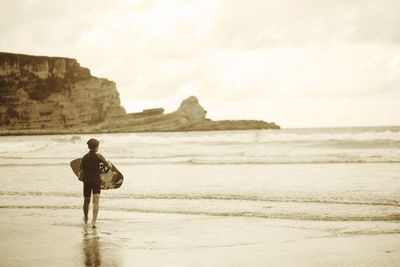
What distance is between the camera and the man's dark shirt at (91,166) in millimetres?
8938

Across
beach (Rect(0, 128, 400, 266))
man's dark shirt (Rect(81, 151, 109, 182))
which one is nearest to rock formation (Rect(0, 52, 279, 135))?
beach (Rect(0, 128, 400, 266))

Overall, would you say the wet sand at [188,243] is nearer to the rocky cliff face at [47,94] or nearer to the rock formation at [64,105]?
the rock formation at [64,105]

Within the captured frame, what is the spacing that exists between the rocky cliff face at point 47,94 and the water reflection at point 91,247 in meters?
125

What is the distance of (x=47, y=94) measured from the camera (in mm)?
130250

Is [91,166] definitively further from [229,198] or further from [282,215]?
[229,198]

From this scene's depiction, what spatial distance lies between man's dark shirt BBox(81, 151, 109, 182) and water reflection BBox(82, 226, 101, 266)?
93cm

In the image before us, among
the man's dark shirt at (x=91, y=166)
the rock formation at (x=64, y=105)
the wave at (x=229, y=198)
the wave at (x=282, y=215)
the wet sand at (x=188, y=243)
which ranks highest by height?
the rock formation at (x=64, y=105)

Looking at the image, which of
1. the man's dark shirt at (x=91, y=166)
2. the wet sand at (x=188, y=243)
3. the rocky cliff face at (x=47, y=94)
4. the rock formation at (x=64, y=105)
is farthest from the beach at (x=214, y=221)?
the rocky cliff face at (x=47, y=94)

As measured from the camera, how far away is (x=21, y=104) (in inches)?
5089

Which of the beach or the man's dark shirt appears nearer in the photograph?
the beach

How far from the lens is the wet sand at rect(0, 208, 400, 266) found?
245 inches

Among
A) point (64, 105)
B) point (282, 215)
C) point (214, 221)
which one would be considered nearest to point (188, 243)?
point (214, 221)

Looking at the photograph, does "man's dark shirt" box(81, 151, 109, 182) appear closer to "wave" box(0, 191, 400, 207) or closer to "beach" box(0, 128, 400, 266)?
"beach" box(0, 128, 400, 266)

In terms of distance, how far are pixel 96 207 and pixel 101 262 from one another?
278 centimetres
